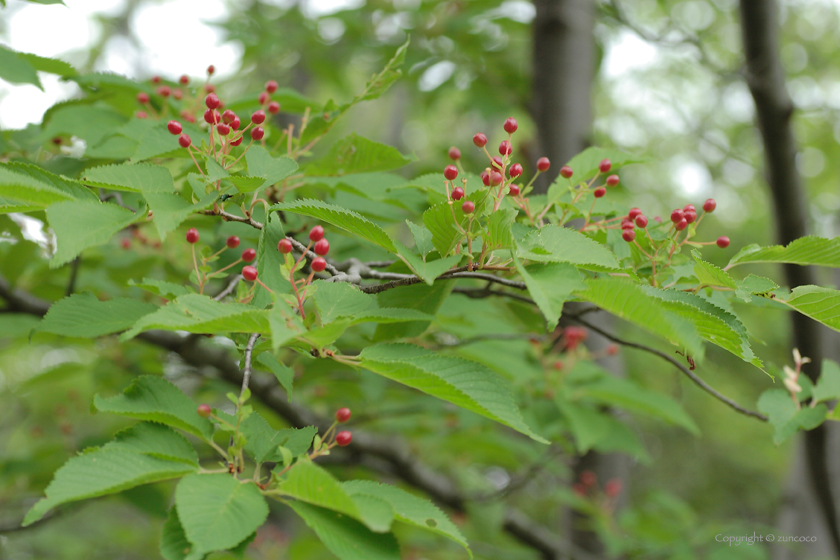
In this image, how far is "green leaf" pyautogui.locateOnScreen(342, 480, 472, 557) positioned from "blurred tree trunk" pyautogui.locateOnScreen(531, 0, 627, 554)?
2364 mm

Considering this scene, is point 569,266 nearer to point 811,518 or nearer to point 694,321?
point 694,321

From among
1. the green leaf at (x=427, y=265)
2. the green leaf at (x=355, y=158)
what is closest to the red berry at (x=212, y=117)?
the green leaf at (x=355, y=158)

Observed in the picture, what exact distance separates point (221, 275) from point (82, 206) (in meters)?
0.39

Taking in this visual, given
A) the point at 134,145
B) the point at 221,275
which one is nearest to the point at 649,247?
the point at 221,275

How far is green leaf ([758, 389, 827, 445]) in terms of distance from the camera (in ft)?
4.73

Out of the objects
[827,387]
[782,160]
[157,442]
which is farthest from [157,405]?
[782,160]

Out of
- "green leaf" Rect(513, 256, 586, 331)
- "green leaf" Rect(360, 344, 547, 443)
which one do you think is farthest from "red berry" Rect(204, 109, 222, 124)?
"green leaf" Rect(513, 256, 586, 331)

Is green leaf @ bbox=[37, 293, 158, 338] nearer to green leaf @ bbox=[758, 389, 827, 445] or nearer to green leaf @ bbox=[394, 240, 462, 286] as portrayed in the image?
green leaf @ bbox=[394, 240, 462, 286]

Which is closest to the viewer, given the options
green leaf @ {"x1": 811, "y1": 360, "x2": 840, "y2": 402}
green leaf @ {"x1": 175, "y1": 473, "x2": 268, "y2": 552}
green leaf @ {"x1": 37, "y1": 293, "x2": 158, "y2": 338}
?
green leaf @ {"x1": 175, "y1": 473, "x2": 268, "y2": 552}

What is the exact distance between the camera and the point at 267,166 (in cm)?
120

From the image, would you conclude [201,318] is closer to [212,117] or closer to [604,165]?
[212,117]

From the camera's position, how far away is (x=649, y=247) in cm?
131

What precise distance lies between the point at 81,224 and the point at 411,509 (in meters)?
0.77

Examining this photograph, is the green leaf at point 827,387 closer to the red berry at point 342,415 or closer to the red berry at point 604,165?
the red berry at point 604,165
